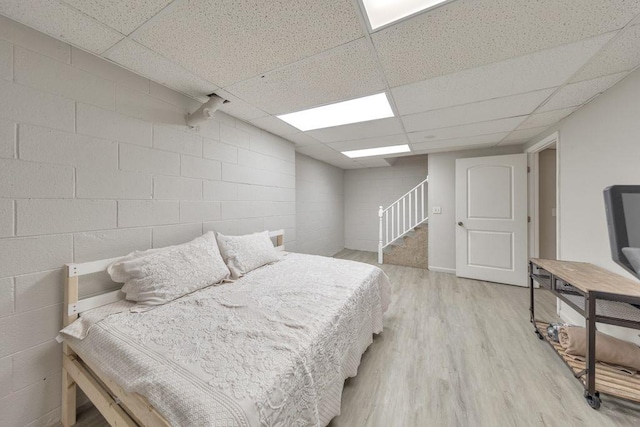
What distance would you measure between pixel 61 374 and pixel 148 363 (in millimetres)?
977

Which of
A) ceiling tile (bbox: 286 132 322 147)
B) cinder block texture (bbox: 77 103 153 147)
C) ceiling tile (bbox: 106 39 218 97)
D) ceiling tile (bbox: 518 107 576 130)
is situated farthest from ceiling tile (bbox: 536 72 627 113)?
cinder block texture (bbox: 77 103 153 147)

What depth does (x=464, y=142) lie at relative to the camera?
3365mm

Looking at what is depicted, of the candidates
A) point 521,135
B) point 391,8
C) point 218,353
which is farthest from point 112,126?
point 521,135

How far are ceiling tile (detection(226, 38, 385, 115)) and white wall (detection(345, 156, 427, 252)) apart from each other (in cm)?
389

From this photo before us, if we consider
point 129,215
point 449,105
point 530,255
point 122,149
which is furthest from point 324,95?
point 530,255

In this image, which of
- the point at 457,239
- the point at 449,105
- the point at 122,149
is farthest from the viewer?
the point at 457,239

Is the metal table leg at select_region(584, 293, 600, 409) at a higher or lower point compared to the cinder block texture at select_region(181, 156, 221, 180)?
lower

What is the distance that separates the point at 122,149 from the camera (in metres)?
1.56

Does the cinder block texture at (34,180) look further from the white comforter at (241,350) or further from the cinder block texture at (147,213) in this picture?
the white comforter at (241,350)

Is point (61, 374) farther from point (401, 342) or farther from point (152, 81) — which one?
point (401, 342)

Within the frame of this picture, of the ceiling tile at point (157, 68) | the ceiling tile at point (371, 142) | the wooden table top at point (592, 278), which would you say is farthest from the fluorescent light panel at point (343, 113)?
the wooden table top at point (592, 278)

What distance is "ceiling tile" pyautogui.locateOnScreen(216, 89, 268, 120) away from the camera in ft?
6.42

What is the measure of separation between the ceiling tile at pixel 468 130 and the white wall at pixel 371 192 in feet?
7.20

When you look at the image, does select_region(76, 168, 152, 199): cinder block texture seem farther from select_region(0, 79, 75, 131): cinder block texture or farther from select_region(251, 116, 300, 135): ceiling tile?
select_region(251, 116, 300, 135): ceiling tile
